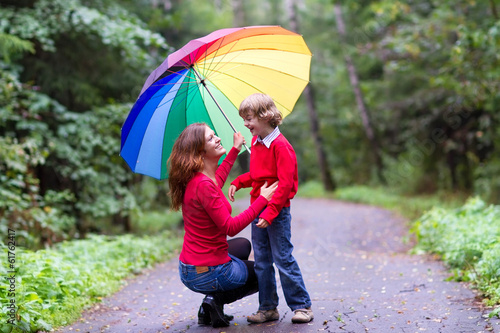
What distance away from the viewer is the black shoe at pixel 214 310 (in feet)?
12.5

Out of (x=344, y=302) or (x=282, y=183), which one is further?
(x=344, y=302)

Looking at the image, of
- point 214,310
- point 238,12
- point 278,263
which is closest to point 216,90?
point 278,263

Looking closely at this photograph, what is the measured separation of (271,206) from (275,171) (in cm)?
32

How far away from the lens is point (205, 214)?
3.63 meters

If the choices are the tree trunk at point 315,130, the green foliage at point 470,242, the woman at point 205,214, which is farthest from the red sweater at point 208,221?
the tree trunk at point 315,130

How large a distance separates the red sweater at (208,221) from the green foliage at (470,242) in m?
2.35

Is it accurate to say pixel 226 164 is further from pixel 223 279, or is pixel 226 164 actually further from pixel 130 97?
pixel 130 97

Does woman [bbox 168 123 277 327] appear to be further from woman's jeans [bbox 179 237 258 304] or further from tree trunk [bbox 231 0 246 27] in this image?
tree trunk [bbox 231 0 246 27]

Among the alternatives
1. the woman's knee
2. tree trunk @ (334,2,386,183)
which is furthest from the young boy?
tree trunk @ (334,2,386,183)

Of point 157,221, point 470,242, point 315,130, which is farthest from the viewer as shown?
point 315,130

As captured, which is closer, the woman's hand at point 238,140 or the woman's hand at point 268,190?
the woman's hand at point 268,190

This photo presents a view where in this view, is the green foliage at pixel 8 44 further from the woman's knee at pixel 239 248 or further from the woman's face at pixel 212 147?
the woman's knee at pixel 239 248

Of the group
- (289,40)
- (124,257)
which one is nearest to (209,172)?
(289,40)

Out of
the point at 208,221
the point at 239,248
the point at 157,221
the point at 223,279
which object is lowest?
the point at 157,221
